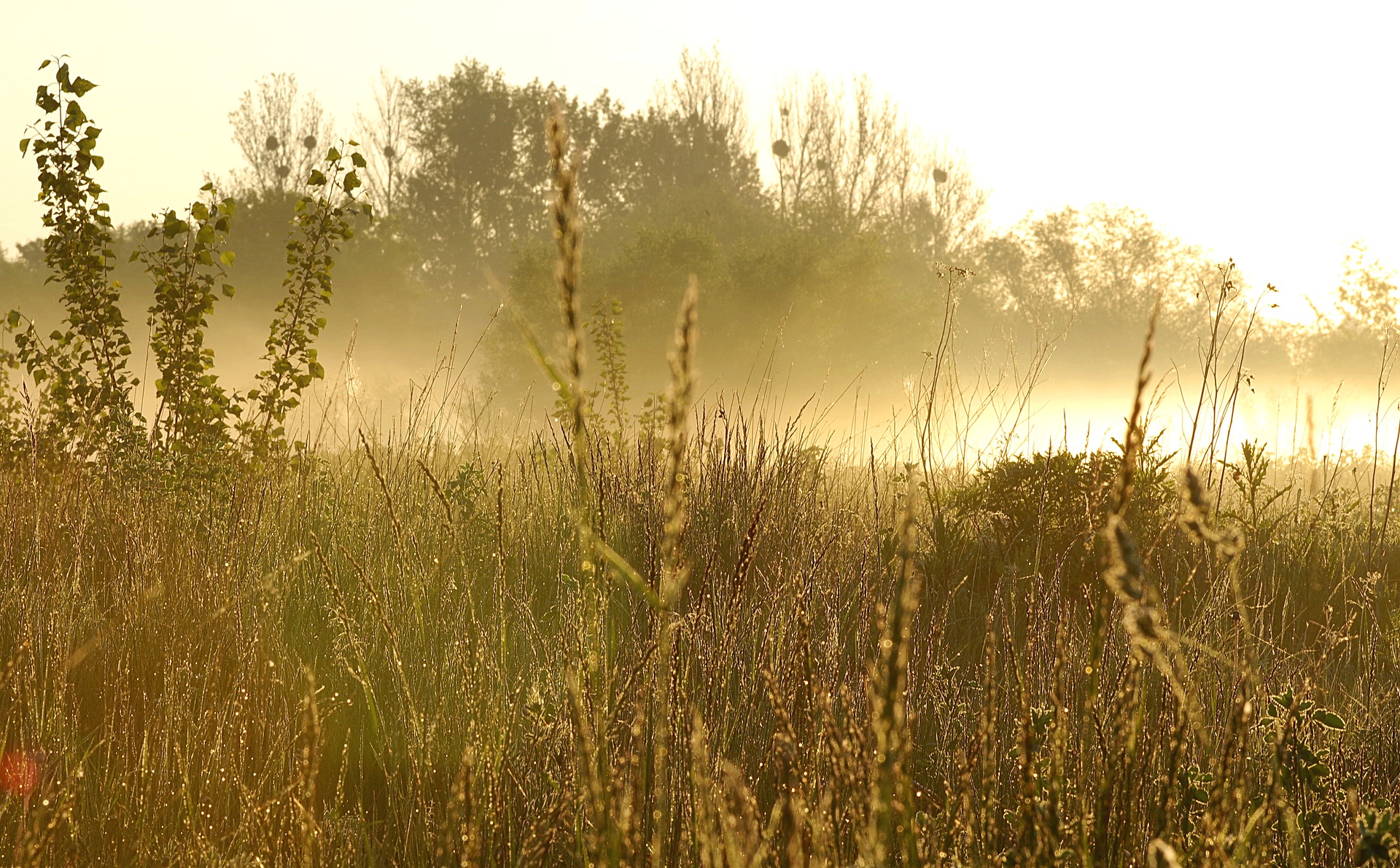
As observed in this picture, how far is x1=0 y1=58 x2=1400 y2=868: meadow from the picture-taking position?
116 cm

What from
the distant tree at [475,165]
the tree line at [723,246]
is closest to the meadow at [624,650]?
the tree line at [723,246]

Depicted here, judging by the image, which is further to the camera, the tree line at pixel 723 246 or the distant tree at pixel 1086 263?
the distant tree at pixel 1086 263

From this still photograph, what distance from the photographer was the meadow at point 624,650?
45.6 inches

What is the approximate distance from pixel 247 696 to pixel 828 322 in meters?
21.3

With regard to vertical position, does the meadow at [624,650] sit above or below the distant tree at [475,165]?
below

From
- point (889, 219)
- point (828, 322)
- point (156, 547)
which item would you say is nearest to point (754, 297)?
point (828, 322)

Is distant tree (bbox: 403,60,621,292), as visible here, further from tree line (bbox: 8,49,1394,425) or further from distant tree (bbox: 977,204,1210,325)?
distant tree (bbox: 977,204,1210,325)

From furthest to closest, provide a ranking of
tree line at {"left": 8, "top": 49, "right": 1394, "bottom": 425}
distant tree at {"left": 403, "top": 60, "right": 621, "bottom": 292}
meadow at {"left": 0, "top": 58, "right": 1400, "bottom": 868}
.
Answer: distant tree at {"left": 403, "top": 60, "right": 621, "bottom": 292}
tree line at {"left": 8, "top": 49, "right": 1394, "bottom": 425}
meadow at {"left": 0, "top": 58, "right": 1400, "bottom": 868}

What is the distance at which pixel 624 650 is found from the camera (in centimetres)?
297

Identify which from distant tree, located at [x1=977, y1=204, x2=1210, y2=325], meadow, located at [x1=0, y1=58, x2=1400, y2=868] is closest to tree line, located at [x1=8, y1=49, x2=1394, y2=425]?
distant tree, located at [x1=977, y1=204, x2=1210, y2=325]

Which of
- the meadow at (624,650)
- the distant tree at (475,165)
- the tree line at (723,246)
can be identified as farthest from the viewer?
the distant tree at (475,165)

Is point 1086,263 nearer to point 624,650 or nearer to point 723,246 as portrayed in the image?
point 723,246

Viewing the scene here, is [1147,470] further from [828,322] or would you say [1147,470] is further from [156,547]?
[828,322]

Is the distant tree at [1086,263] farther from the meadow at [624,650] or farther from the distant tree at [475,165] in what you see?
the meadow at [624,650]
